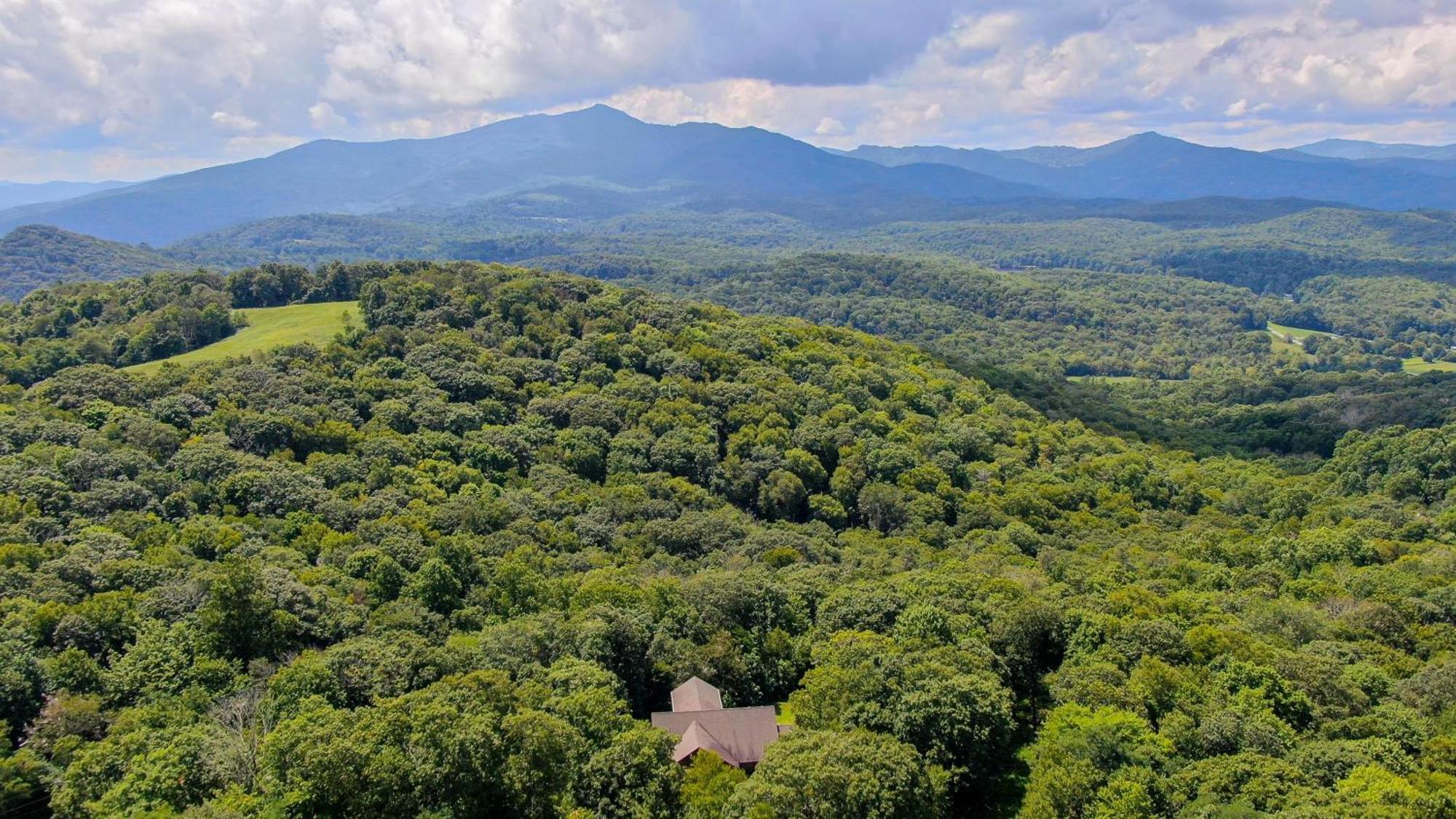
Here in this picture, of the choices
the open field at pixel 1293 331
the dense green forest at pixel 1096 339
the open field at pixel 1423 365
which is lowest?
the open field at pixel 1423 365

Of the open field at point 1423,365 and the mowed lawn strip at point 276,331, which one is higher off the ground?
the mowed lawn strip at point 276,331

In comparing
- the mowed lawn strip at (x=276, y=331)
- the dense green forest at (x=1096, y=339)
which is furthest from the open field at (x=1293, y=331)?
the mowed lawn strip at (x=276, y=331)

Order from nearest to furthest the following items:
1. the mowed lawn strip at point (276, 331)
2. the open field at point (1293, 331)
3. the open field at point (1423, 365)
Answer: the mowed lawn strip at point (276, 331) < the open field at point (1423, 365) < the open field at point (1293, 331)

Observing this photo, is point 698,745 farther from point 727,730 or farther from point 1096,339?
point 1096,339

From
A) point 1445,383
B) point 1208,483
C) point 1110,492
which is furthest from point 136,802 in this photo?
point 1445,383

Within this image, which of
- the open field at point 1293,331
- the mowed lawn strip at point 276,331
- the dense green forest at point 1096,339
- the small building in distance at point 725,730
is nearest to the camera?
the small building in distance at point 725,730

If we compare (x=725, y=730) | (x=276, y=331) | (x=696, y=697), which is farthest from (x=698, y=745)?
(x=276, y=331)

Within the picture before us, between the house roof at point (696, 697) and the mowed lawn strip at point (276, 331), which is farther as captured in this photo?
the mowed lawn strip at point (276, 331)

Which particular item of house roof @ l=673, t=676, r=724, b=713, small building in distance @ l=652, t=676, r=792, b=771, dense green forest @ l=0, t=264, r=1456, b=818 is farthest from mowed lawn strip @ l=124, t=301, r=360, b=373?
small building in distance @ l=652, t=676, r=792, b=771

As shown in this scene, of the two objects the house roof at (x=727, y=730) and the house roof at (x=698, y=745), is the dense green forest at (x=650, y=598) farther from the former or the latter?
the house roof at (x=698, y=745)
